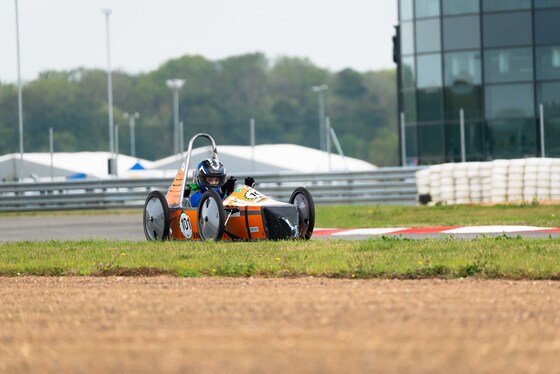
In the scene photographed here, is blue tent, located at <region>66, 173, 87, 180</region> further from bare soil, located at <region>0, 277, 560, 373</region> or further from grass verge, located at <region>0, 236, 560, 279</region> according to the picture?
bare soil, located at <region>0, 277, 560, 373</region>

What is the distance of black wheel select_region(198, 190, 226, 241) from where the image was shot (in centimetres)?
1655

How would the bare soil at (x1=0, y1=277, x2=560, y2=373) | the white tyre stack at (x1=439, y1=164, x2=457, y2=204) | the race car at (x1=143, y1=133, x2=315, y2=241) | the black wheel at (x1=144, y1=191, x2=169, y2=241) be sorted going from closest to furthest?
the bare soil at (x1=0, y1=277, x2=560, y2=373) < the race car at (x1=143, y1=133, x2=315, y2=241) < the black wheel at (x1=144, y1=191, x2=169, y2=241) < the white tyre stack at (x1=439, y1=164, x2=457, y2=204)

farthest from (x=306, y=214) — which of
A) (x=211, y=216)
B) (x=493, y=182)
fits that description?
(x=493, y=182)

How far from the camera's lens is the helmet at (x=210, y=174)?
57.7ft

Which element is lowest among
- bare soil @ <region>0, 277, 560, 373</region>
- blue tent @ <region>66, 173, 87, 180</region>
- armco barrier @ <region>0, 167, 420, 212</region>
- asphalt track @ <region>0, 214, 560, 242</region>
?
bare soil @ <region>0, 277, 560, 373</region>

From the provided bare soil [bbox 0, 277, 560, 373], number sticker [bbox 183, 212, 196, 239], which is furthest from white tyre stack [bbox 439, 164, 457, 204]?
bare soil [bbox 0, 277, 560, 373]

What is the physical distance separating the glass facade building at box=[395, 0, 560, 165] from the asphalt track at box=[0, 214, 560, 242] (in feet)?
42.0

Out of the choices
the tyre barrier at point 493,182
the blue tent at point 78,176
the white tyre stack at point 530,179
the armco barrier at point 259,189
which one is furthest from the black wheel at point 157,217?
the blue tent at point 78,176

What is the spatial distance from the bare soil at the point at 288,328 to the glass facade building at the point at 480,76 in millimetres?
29447

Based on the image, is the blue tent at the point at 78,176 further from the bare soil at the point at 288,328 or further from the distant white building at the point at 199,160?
the bare soil at the point at 288,328

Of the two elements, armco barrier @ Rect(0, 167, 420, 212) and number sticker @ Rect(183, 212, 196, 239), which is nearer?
number sticker @ Rect(183, 212, 196, 239)

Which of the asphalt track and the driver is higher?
the driver

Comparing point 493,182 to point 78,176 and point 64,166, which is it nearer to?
point 78,176

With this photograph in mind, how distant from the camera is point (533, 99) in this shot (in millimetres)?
40344
